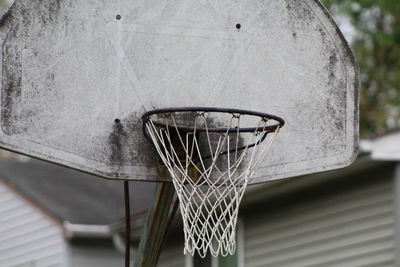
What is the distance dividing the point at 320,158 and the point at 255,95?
0.64 metres

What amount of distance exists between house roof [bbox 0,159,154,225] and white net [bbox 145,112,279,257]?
10518 mm

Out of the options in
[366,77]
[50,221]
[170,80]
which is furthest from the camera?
[366,77]

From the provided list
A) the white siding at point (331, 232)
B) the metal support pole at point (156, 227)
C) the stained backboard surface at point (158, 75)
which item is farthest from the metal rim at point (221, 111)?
the white siding at point (331, 232)

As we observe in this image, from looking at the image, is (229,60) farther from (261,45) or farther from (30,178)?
(30,178)

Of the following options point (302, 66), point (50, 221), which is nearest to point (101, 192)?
point (50, 221)

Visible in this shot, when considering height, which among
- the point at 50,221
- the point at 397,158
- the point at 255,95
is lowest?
the point at 50,221

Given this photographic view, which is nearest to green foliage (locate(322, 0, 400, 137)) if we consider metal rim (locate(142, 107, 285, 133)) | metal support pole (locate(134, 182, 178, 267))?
metal rim (locate(142, 107, 285, 133))

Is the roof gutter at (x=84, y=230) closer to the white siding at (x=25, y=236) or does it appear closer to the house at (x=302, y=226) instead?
the house at (x=302, y=226)

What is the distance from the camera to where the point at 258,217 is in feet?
45.0

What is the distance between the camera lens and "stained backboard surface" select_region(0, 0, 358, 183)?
7.01m

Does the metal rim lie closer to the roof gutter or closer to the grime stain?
the grime stain

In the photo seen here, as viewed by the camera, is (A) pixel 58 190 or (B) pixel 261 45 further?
(A) pixel 58 190

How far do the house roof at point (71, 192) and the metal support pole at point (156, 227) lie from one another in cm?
1031

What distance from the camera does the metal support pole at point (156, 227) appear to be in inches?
291
